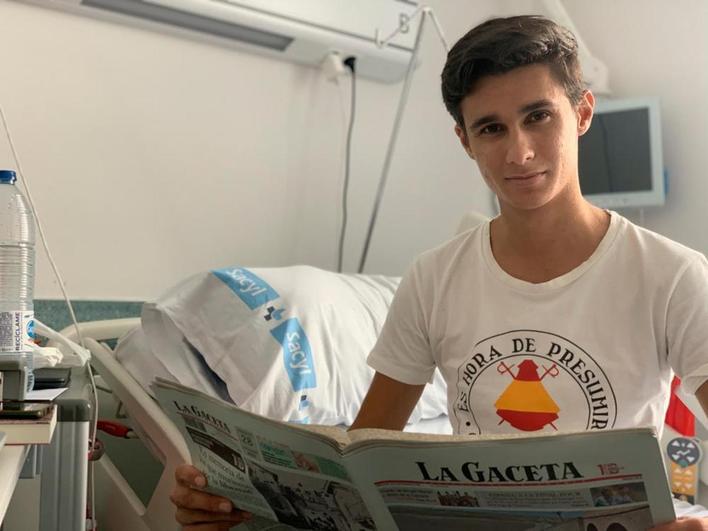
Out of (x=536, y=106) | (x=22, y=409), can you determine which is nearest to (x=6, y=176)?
(x=22, y=409)

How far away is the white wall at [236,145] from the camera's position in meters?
A: 1.71

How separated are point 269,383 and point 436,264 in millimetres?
371

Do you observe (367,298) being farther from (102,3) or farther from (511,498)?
(511,498)

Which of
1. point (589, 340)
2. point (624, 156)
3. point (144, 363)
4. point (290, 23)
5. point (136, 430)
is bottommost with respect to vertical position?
point (136, 430)

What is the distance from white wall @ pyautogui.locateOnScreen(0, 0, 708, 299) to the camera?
→ 1.71 metres

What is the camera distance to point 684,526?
2.29 feet

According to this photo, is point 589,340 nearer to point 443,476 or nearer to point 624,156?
point 443,476

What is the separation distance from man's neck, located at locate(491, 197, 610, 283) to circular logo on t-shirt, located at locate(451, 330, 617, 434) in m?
0.09

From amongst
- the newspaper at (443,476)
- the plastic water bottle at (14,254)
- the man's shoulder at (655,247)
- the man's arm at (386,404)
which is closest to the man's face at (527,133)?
the man's shoulder at (655,247)

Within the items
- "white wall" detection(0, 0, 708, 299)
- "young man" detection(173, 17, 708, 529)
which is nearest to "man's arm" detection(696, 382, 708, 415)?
"young man" detection(173, 17, 708, 529)

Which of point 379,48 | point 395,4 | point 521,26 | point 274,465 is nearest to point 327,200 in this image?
point 379,48

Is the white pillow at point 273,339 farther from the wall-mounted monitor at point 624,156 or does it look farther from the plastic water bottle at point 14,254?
the wall-mounted monitor at point 624,156

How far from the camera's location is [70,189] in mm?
1729

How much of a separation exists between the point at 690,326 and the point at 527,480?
1.18 ft
